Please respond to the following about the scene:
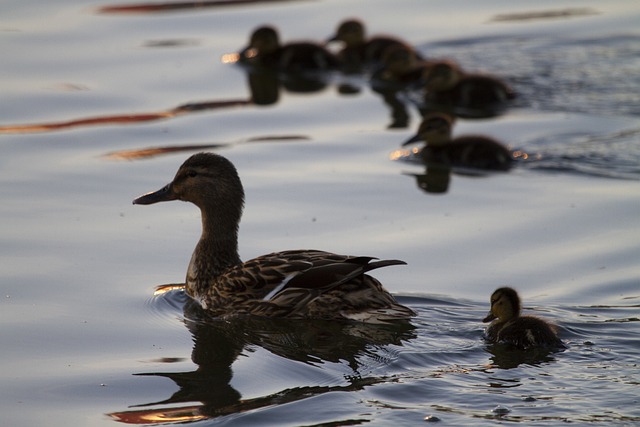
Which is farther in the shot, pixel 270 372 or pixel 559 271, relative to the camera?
pixel 559 271

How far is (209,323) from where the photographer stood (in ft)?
20.4

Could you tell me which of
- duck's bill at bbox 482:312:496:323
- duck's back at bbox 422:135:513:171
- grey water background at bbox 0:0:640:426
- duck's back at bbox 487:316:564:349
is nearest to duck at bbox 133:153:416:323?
grey water background at bbox 0:0:640:426

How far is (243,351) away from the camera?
578cm

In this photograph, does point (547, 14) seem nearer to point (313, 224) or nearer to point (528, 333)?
point (313, 224)

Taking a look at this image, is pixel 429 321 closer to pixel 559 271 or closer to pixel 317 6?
pixel 559 271

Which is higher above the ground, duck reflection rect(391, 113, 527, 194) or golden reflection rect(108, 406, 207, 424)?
duck reflection rect(391, 113, 527, 194)

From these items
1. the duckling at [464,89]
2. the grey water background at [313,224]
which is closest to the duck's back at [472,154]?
the grey water background at [313,224]

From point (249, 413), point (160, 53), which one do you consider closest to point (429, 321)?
point (249, 413)

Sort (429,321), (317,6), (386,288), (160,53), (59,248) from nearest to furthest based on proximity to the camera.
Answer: (429,321), (386,288), (59,248), (160,53), (317,6)

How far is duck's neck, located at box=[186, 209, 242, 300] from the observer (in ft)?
21.2

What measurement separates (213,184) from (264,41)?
16.4 ft


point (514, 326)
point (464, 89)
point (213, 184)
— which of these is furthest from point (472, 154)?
point (514, 326)

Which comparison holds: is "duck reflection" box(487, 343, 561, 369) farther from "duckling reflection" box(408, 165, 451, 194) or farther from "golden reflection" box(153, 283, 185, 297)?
"duckling reflection" box(408, 165, 451, 194)

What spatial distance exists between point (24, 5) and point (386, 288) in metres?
7.26
